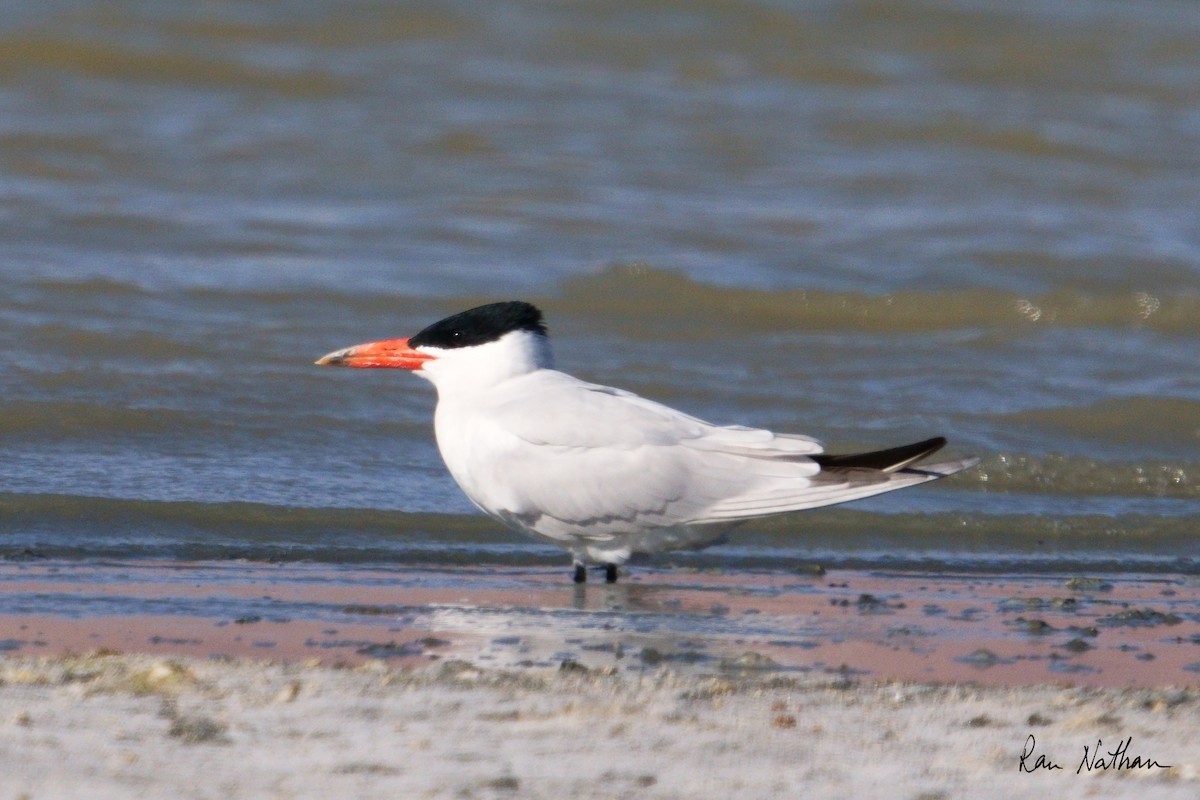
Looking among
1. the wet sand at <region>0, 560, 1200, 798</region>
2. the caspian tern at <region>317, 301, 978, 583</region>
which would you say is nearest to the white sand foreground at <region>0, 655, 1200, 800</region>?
the wet sand at <region>0, 560, 1200, 798</region>

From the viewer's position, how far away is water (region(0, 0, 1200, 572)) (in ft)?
18.5

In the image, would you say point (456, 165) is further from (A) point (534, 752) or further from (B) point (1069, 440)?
(A) point (534, 752)

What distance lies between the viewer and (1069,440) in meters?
6.79

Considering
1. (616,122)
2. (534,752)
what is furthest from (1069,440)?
(616,122)

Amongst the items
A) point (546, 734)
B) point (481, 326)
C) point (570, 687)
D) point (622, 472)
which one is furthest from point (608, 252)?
point (546, 734)

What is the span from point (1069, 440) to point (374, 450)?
2.76 m

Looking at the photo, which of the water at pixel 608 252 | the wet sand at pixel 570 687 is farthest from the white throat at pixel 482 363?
the wet sand at pixel 570 687

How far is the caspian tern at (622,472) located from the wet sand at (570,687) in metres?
0.20
